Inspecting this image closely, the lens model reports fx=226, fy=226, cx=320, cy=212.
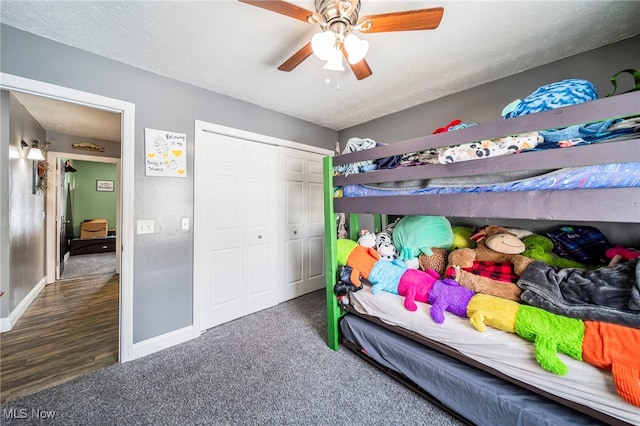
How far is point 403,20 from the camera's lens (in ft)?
3.58

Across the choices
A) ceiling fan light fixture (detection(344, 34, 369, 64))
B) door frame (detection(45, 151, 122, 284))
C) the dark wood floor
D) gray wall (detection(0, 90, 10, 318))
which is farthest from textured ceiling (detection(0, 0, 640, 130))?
door frame (detection(45, 151, 122, 284))

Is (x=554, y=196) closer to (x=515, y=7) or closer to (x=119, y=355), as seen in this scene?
(x=515, y=7)

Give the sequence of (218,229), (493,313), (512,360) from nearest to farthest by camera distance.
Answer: (512,360) < (493,313) < (218,229)

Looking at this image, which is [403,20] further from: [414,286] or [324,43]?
[414,286]

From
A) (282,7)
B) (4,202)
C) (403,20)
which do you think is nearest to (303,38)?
(282,7)

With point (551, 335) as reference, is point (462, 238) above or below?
above

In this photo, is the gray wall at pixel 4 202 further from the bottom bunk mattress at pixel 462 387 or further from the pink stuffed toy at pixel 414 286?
the pink stuffed toy at pixel 414 286

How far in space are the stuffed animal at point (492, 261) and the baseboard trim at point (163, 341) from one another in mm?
2251

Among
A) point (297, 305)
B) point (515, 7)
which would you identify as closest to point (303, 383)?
point (297, 305)

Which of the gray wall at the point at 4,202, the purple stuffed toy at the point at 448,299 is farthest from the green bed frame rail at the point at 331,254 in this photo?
the gray wall at the point at 4,202

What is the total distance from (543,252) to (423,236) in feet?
2.45

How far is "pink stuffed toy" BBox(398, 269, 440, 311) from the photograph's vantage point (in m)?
1.45

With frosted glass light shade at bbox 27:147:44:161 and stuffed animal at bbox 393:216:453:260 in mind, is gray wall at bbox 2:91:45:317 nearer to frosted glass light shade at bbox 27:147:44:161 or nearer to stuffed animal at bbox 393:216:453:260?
frosted glass light shade at bbox 27:147:44:161

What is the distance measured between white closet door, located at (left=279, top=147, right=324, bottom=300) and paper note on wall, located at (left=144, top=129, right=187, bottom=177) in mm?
1092
